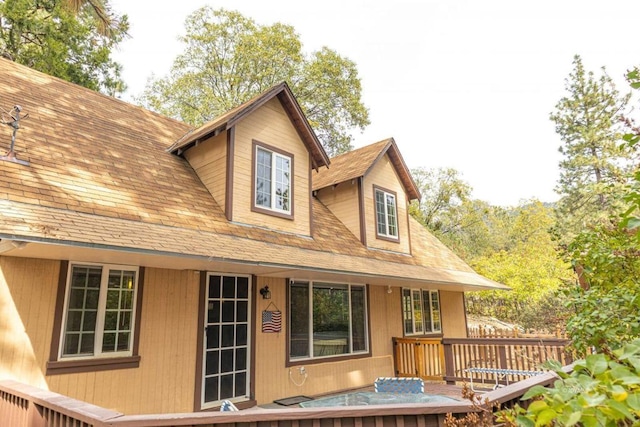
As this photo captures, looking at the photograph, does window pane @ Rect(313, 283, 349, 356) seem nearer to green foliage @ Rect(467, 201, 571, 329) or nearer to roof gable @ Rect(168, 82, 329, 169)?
roof gable @ Rect(168, 82, 329, 169)

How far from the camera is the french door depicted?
673cm

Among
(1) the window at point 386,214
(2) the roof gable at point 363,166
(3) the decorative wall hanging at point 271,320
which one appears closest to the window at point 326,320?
(3) the decorative wall hanging at point 271,320

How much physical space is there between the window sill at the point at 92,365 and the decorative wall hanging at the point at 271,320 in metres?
2.44

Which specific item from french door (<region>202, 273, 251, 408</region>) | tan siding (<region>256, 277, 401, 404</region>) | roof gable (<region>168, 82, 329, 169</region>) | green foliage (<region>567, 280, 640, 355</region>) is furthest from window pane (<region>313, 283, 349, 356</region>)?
green foliage (<region>567, 280, 640, 355</region>)

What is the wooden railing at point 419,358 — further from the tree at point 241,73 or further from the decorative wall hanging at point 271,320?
the tree at point 241,73

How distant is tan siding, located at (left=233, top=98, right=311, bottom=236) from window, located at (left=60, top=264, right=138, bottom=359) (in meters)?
2.48

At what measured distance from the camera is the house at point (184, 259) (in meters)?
5.11

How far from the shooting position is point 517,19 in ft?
29.7

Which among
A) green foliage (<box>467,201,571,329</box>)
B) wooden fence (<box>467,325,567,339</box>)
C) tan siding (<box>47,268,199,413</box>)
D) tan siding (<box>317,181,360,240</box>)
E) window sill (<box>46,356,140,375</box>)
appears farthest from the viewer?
green foliage (<box>467,201,571,329</box>)

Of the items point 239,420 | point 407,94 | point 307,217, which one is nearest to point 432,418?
point 239,420

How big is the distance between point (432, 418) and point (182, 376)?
4865 millimetres

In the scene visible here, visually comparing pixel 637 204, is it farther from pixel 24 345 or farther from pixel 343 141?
pixel 343 141

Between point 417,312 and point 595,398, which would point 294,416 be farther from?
point 417,312

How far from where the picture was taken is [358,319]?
9805 mm
